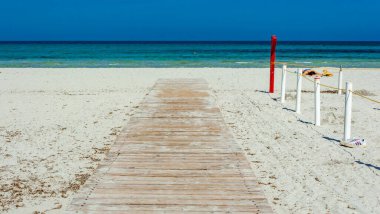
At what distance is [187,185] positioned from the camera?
161 inches

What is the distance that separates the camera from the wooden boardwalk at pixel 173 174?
360cm

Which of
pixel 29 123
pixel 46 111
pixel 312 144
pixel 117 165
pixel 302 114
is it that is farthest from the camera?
pixel 46 111

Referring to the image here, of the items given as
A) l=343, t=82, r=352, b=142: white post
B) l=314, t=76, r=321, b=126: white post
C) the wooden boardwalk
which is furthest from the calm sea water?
the wooden boardwalk

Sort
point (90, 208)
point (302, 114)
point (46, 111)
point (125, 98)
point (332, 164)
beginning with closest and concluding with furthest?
point (90, 208) → point (332, 164) → point (302, 114) → point (46, 111) → point (125, 98)

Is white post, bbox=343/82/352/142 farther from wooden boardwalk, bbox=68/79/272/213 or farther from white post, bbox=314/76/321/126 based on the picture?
wooden boardwalk, bbox=68/79/272/213

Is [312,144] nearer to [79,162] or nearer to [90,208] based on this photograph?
[79,162]

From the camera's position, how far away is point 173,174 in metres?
4.44

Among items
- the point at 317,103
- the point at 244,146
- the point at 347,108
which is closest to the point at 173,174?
the point at 244,146

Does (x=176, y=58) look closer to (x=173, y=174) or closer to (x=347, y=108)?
(x=347, y=108)

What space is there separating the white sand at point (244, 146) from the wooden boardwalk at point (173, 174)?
64 cm

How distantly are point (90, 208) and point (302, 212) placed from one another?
217 cm

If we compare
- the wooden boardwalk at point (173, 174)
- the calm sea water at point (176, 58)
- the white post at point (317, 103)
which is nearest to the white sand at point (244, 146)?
the white post at point (317, 103)

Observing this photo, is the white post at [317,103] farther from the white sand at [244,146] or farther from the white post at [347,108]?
the white post at [347,108]

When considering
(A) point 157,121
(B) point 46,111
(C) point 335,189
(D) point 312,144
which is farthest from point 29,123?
(C) point 335,189
